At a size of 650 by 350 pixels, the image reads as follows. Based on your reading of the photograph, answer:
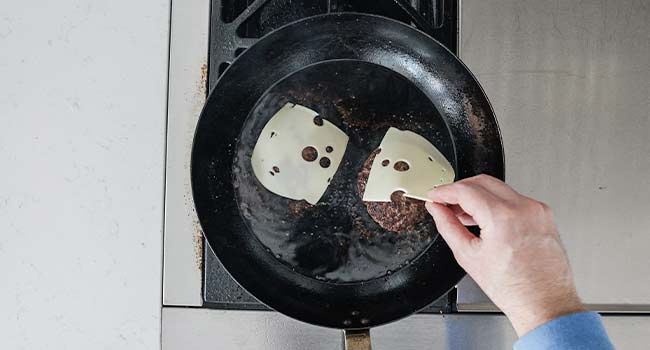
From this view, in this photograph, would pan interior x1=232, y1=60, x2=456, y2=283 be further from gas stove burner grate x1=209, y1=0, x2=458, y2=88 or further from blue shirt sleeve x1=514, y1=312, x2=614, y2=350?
blue shirt sleeve x1=514, y1=312, x2=614, y2=350

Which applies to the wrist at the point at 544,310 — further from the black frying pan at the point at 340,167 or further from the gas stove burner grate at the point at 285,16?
the gas stove burner grate at the point at 285,16

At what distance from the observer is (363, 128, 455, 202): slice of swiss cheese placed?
771 mm

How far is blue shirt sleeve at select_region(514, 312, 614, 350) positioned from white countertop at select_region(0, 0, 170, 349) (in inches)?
18.6

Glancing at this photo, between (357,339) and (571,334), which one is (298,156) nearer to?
(357,339)

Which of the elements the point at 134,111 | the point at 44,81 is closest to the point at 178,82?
the point at 134,111

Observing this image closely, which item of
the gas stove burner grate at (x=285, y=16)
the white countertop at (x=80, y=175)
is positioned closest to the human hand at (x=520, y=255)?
the gas stove burner grate at (x=285, y=16)

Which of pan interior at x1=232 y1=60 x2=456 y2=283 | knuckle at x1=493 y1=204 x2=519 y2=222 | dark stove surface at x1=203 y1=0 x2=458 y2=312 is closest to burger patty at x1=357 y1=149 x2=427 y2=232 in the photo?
→ pan interior at x1=232 y1=60 x2=456 y2=283

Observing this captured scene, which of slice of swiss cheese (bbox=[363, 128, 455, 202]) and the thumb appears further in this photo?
slice of swiss cheese (bbox=[363, 128, 455, 202])

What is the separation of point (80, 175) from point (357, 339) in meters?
0.41

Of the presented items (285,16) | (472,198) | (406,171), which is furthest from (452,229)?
(285,16)

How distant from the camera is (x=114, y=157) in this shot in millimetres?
812

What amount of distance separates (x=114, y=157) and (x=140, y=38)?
16 centimetres

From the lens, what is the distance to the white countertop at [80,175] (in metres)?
0.80

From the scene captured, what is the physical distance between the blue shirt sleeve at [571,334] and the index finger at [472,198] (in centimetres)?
11
